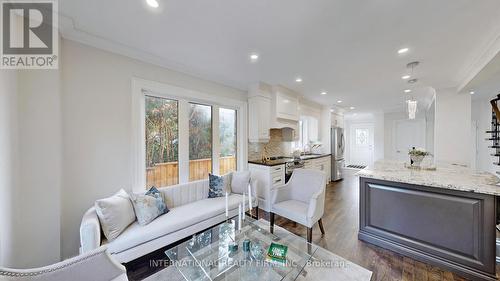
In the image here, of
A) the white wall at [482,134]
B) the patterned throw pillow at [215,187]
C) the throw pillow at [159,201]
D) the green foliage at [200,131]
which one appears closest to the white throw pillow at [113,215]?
the throw pillow at [159,201]

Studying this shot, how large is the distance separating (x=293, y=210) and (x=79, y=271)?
210cm

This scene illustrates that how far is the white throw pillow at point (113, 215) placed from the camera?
1681mm

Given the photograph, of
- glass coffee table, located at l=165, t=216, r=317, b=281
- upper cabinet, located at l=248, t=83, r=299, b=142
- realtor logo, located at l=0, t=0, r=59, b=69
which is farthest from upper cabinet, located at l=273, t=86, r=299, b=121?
realtor logo, located at l=0, t=0, r=59, b=69

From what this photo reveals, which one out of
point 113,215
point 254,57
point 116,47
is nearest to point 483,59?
point 254,57

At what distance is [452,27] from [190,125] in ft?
11.3

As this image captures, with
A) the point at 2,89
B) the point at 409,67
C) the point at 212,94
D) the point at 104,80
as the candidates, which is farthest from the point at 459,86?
the point at 2,89

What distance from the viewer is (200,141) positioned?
317 centimetres

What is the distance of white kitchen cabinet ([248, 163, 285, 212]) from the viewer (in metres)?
3.46

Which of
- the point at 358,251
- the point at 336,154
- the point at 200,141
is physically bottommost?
the point at 358,251

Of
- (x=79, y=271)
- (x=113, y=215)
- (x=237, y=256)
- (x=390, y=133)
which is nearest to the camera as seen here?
(x=79, y=271)

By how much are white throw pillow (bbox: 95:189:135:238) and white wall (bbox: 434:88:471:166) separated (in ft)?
18.5

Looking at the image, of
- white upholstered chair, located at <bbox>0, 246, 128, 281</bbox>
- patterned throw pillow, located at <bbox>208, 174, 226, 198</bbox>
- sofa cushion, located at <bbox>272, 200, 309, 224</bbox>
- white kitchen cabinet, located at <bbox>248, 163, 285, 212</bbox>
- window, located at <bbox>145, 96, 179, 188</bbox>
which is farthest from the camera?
white kitchen cabinet, located at <bbox>248, 163, 285, 212</bbox>

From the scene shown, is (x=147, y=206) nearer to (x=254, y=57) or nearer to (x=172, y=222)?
(x=172, y=222)

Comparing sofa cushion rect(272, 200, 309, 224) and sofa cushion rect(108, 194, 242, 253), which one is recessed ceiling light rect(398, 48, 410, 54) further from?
sofa cushion rect(108, 194, 242, 253)
